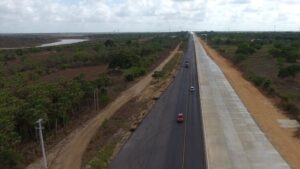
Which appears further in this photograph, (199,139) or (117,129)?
(117,129)

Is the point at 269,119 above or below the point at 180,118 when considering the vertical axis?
below

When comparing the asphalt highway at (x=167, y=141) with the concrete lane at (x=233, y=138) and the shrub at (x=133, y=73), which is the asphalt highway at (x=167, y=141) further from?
the shrub at (x=133, y=73)

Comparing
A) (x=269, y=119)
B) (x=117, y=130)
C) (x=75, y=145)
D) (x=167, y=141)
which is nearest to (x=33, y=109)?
(x=75, y=145)

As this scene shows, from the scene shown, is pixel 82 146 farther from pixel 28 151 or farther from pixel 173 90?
pixel 173 90

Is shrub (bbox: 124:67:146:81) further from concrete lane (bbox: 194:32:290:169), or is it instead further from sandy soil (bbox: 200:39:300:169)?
concrete lane (bbox: 194:32:290:169)

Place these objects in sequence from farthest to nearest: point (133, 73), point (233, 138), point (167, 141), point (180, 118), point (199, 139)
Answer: point (133, 73)
point (180, 118)
point (233, 138)
point (199, 139)
point (167, 141)

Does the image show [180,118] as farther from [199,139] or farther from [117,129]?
[117,129]

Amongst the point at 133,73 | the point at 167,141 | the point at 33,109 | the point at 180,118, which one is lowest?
the point at 167,141

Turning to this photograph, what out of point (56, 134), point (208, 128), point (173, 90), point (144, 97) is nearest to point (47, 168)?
point (56, 134)
